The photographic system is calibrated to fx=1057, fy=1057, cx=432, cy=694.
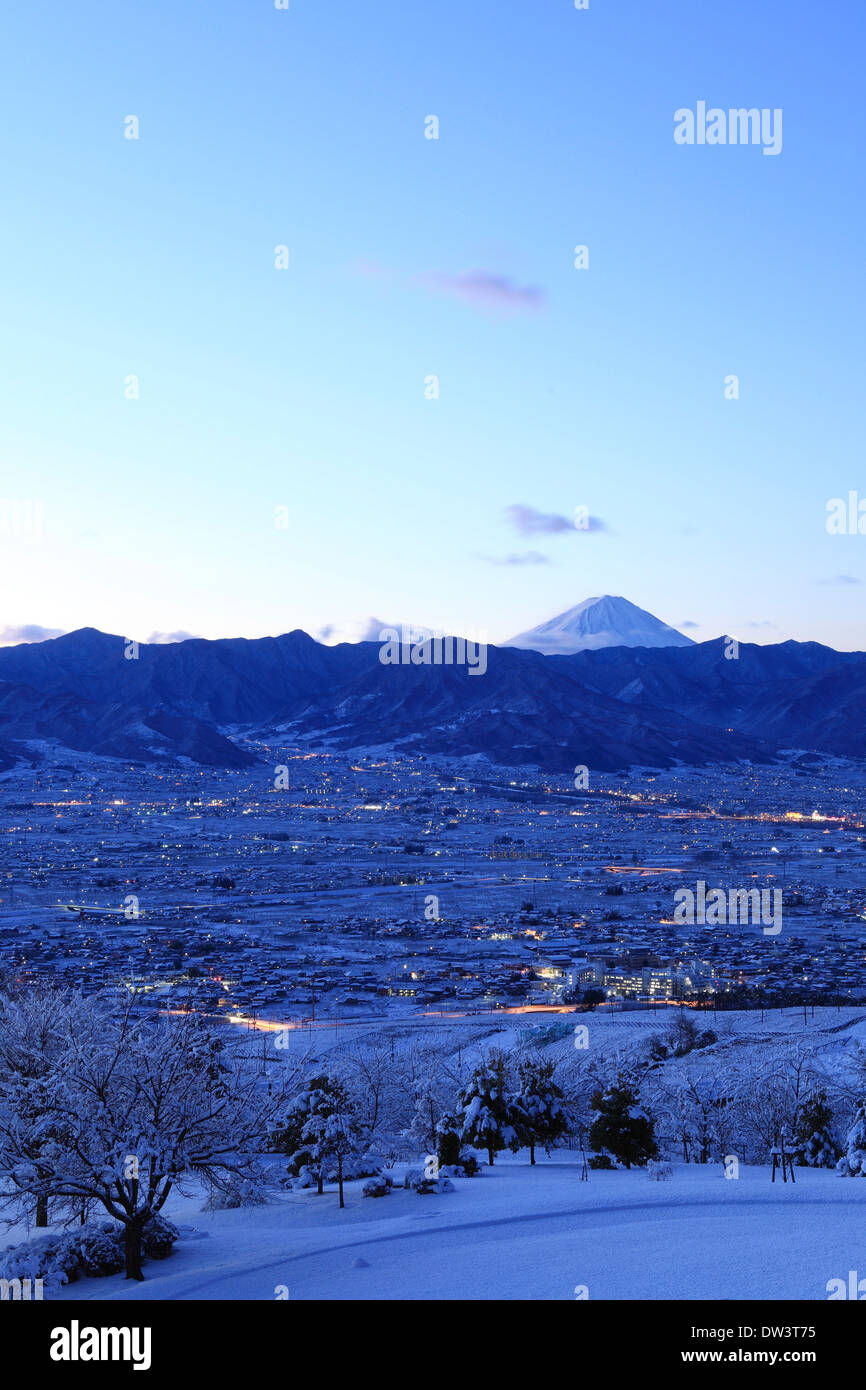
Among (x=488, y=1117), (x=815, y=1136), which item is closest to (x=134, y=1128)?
(x=488, y=1117)

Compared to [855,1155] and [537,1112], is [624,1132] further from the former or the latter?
[855,1155]

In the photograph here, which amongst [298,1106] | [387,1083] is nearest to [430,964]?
[387,1083]

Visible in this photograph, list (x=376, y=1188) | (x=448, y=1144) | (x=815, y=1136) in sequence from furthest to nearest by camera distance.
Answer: (x=815, y=1136), (x=448, y=1144), (x=376, y=1188)

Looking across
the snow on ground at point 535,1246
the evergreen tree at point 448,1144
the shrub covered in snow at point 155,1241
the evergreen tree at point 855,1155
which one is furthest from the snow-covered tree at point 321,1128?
the evergreen tree at point 855,1155

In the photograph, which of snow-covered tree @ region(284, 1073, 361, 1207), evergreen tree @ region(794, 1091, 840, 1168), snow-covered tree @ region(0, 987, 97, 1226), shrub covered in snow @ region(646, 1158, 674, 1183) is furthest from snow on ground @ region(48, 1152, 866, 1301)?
evergreen tree @ region(794, 1091, 840, 1168)
